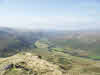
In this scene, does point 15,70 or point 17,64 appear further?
point 17,64

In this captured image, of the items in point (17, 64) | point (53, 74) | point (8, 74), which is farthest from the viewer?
point (17, 64)

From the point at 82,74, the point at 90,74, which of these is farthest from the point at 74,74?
the point at 90,74

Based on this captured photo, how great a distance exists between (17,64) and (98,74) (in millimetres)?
103159

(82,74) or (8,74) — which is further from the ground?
(8,74)

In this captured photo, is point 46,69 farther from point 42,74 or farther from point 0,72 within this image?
point 0,72

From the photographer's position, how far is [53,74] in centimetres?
12025

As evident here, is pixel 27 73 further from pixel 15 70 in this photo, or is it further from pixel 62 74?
pixel 62 74

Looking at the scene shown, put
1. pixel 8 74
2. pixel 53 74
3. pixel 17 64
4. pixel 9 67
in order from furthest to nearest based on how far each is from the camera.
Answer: pixel 17 64
pixel 9 67
pixel 53 74
pixel 8 74

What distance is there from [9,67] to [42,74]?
1608 inches

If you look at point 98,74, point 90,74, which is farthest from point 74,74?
point 98,74

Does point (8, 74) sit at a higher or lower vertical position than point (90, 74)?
higher

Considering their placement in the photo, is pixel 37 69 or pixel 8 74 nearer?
pixel 8 74

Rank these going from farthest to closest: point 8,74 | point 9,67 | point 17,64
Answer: point 17,64 < point 9,67 < point 8,74

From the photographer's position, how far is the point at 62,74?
122312 mm
